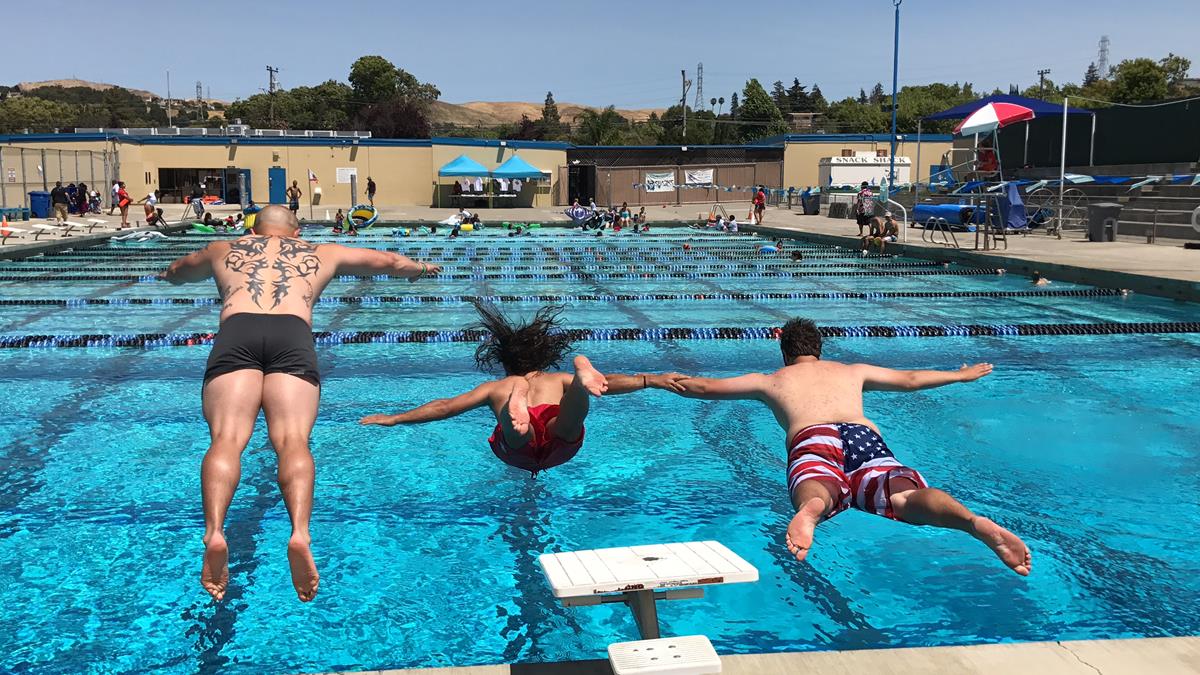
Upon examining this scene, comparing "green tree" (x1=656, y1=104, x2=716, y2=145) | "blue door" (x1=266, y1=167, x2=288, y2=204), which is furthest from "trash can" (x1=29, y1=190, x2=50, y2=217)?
"green tree" (x1=656, y1=104, x2=716, y2=145)

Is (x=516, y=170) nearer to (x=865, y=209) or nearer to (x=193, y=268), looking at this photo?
Result: (x=865, y=209)

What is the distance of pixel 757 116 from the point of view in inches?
3880

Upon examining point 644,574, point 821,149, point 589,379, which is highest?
point 821,149

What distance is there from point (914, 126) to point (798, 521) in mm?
86113

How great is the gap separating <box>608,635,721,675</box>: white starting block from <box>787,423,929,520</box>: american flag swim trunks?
1442 millimetres

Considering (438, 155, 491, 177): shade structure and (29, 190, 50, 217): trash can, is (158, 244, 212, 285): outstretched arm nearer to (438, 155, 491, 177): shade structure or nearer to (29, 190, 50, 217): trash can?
(29, 190, 50, 217): trash can

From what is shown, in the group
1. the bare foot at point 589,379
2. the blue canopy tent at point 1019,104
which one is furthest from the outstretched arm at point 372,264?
the blue canopy tent at point 1019,104

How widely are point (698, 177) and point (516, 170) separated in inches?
404

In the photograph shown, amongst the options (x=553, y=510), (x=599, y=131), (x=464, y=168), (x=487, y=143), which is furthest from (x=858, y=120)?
(x=553, y=510)

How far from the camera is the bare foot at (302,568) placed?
309 cm

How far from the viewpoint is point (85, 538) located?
4809 millimetres

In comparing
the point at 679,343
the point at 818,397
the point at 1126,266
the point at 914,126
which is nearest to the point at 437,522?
the point at 818,397

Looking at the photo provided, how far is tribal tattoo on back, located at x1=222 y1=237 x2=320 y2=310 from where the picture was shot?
3.86 metres

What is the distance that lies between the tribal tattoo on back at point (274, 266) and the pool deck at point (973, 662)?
1.75 metres
